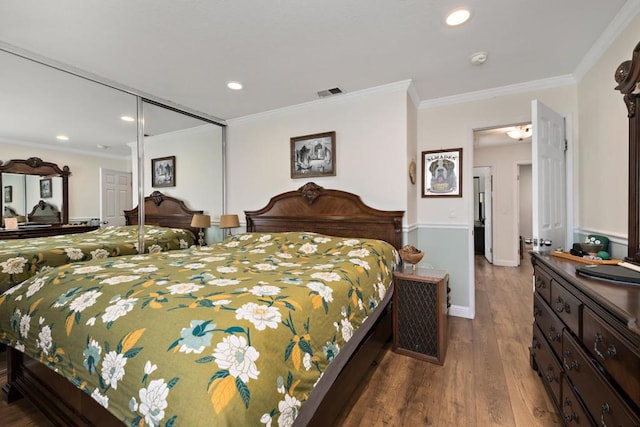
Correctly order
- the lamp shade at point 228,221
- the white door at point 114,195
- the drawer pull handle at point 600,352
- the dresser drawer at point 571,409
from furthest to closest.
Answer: the lamp shade at point 228,221
the white door at point 114,195
the dresser drawer at point 571,409
the drawer pull handle at point 600,352

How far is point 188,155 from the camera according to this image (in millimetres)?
3607

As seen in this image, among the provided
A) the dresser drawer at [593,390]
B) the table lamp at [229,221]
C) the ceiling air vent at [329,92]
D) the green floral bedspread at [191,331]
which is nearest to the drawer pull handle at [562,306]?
the dresser drawer at [593,390]

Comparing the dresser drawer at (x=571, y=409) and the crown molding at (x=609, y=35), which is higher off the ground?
the crown molding at (x=609, y=35)

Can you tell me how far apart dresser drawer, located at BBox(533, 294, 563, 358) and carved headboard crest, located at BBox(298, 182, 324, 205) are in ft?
7.16

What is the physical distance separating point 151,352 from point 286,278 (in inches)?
30.9

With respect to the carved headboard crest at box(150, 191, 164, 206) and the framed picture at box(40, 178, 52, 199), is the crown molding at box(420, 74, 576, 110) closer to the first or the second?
the carved headboard crest at box(150, 191, 164, 206)

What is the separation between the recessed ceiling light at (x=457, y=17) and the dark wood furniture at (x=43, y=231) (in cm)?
350

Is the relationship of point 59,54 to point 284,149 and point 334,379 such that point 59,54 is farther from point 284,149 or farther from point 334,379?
point 334,379

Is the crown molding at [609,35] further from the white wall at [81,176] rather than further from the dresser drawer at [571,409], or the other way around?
the white wall at [81,176]

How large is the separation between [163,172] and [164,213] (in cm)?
48

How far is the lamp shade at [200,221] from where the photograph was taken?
11.7 feet

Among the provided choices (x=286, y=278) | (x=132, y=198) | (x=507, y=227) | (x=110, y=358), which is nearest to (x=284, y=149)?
(x=132, y=198)

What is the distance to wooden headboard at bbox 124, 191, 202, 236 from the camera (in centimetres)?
302

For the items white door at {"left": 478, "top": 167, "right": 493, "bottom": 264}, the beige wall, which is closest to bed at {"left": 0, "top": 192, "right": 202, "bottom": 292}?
the beige wall
